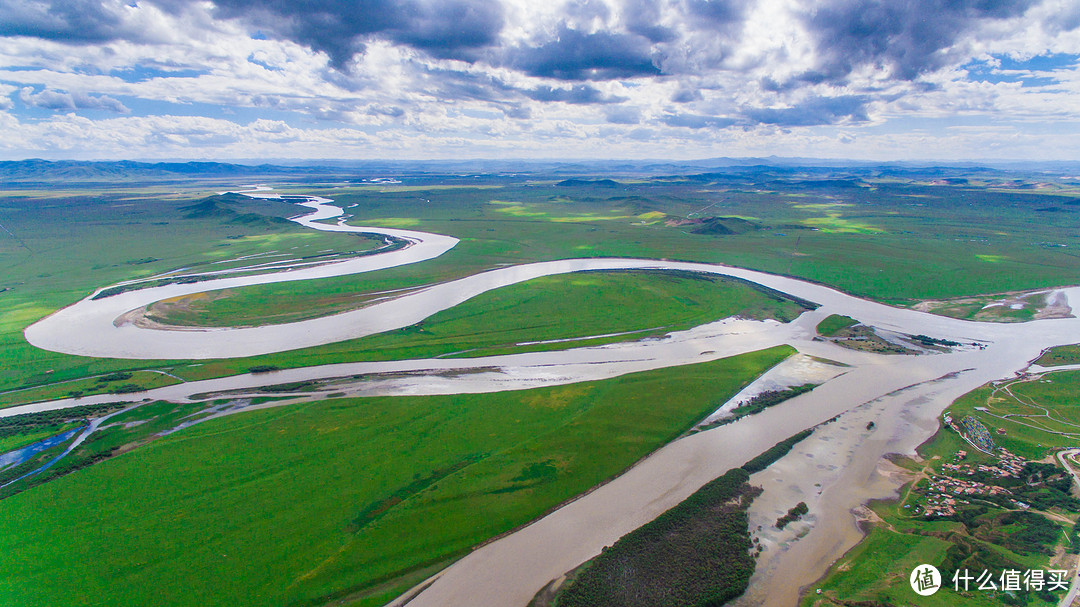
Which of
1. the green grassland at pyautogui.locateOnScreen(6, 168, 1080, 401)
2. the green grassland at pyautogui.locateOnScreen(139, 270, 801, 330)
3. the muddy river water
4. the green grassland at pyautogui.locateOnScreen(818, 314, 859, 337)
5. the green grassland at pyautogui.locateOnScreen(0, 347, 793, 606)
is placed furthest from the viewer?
the green grassland at pyautogui.locateOnScreen(6, 168, 1080, 401)

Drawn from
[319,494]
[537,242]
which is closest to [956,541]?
[319,494]

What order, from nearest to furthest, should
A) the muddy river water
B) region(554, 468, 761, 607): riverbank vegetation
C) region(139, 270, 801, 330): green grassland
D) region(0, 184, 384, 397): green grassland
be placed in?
1. region(554, 468, 761, 607): riverbank vegetation
2. the muddy river water
3. region(0, 184, 384, 397): green grassland
4. region(139, 270, 801, 330): green grassland

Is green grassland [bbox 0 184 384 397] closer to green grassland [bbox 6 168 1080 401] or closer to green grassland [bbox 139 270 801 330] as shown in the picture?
green grassland [bbox 6 168 1080 401]

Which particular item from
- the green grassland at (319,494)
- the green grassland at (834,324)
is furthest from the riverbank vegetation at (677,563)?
the green grassland at (834,324)

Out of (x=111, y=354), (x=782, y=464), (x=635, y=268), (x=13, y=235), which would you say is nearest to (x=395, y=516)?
(x=782, y=464)

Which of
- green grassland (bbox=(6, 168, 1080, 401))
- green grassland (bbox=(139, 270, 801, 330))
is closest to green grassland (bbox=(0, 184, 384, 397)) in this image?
green grassland (bbox=(6, 168, 1080, 401))

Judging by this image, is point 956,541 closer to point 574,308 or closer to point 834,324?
point 834,324

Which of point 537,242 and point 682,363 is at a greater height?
point 537,242
